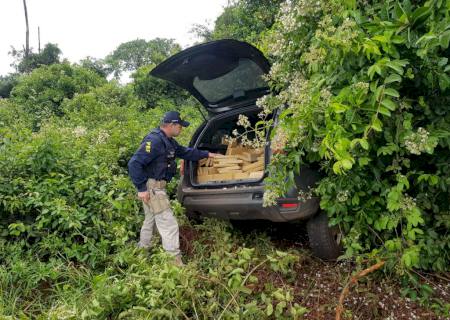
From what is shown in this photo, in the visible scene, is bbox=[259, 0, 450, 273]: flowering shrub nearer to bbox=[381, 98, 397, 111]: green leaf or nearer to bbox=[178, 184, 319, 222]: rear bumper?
bbox=[381, 98, 397, 111]: green leaf

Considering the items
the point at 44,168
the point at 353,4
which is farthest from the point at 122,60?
the point at 353,4

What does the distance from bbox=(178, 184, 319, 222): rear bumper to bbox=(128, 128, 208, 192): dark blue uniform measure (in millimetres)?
353

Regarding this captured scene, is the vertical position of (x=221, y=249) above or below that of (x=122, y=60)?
below

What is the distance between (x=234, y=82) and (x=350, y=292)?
7.19 ft

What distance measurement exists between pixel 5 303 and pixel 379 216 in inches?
→ 120

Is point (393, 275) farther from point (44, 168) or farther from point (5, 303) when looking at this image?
point (44, 168)

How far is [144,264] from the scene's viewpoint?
3.15 metres

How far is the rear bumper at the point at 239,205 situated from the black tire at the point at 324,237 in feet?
0.45

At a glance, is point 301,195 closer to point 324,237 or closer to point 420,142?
point 324,237

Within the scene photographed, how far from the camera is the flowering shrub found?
2020 mm

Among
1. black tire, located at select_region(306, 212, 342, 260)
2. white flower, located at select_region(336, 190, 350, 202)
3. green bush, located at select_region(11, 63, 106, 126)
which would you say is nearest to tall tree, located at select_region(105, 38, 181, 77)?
green bush, located at select_region(11, 63, 106, 126)

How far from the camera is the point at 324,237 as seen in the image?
3197 millimetres

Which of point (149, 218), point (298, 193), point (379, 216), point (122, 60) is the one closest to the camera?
point (379, 216)

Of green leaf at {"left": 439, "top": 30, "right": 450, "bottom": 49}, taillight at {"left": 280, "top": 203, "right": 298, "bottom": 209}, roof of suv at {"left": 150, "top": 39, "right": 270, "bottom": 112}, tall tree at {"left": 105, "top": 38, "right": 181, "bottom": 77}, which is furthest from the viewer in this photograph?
tall tree at {"left": 105, "top": 38, "right": 181, "bottom": 77}
